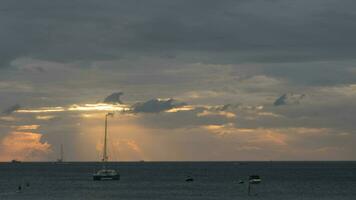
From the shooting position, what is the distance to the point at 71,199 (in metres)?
151

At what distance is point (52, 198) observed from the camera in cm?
15575

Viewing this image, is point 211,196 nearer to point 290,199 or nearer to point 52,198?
point 290,199

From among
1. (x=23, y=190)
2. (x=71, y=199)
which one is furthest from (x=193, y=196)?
(x=23, y=190)

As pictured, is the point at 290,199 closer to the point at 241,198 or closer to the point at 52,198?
the point at 241,198

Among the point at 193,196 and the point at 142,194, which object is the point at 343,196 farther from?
the point at 142,194

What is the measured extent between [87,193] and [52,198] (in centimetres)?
1981

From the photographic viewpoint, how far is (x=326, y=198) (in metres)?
160

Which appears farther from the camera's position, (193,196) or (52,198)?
(193,196)

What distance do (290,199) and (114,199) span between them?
39.5 metres

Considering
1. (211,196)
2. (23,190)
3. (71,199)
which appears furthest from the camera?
(23,190)

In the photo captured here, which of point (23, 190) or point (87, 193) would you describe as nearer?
point (87, 193)

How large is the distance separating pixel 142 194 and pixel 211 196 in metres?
18.7

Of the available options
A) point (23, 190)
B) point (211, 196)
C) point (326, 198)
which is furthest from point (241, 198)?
point (23, 190)

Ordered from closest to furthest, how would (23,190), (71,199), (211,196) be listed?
1. (71,199)
2. (211,196)
3. (23,190)
